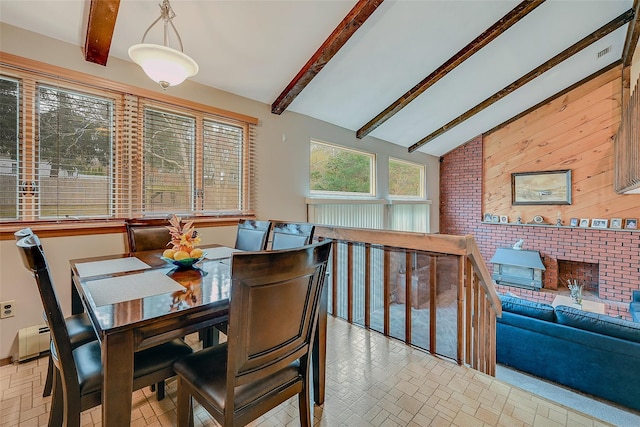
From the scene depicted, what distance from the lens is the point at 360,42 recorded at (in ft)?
9.85

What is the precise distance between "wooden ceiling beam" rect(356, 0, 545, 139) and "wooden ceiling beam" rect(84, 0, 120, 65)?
334 cm

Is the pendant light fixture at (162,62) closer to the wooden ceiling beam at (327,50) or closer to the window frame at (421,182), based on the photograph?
the wooden ceiling beam at (327,50)

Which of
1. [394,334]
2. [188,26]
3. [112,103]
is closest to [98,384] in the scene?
[394,334]

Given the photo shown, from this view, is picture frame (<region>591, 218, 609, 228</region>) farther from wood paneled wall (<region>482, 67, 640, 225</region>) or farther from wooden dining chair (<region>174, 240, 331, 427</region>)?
wooden dining chair (<region>174, 240, 331, 427</region>)

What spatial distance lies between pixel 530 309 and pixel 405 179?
386 centimetres

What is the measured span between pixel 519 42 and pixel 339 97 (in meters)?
2.41

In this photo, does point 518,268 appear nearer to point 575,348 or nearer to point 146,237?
point 575,348

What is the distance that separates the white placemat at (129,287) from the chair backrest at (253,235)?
90 cm

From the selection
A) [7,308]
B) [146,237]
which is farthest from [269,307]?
[7,308]

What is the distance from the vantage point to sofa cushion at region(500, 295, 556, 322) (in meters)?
2.74

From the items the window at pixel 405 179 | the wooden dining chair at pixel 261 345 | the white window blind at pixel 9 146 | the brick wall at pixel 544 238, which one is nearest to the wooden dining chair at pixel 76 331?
the wooden dining chair at pixel 261 345

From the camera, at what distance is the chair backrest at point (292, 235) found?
1.97m

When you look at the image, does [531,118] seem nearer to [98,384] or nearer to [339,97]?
[339,97]

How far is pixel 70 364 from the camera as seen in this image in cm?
108
